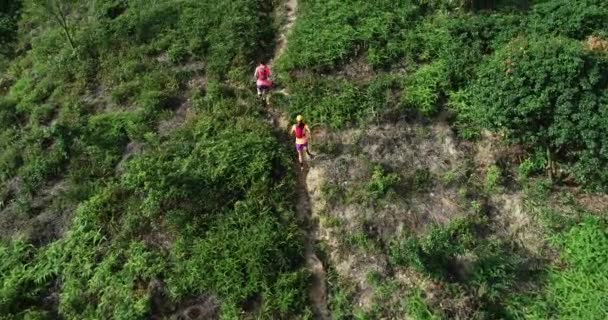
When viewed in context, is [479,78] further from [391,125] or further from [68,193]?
[68,193]

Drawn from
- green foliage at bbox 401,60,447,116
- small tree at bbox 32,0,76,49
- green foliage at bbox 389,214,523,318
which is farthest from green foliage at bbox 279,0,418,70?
small tree at bbox 32,0,76,49

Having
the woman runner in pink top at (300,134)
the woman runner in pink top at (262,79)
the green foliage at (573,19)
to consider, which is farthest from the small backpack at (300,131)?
the green foliage at (573,19)

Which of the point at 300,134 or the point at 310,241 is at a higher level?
the point at 300,134

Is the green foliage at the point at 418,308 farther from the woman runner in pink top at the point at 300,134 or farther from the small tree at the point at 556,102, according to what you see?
the small tree at the point at 556,102

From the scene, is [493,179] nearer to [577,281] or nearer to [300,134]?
[577,281]

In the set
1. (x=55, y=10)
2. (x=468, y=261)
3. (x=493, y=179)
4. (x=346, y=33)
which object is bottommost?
(x=468, y=261)

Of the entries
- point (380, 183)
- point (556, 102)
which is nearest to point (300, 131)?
point (380, 183)
